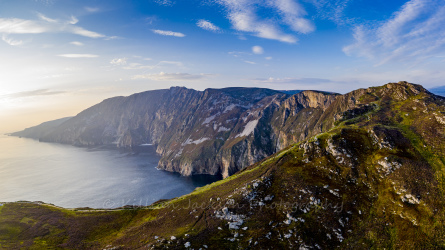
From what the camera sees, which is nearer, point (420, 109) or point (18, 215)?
point (18, 215)

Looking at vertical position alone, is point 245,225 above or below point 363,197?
below

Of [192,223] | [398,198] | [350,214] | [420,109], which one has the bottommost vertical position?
[192,223]

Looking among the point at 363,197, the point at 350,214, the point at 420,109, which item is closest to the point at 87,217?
the point at 350,214

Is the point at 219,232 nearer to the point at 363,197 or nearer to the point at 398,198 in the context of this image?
the point at 363,197

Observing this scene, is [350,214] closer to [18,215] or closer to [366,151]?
[366,151]

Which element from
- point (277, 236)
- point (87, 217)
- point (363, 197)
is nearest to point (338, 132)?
point (363, 197)

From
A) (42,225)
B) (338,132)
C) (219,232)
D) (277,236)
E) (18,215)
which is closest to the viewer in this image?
(277,236)

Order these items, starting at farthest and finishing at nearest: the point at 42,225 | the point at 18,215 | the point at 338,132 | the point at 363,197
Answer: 1. the point at 338,132
2. the point at 18,215
3. the point at 42,225
4. the point at 363,197
